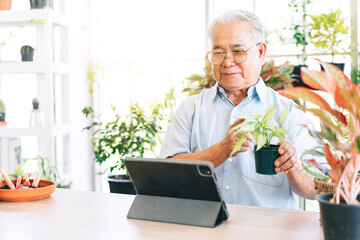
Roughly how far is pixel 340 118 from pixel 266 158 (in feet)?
1.60

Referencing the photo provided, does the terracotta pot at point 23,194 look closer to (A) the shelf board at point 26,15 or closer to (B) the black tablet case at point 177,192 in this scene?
(B) the black tablet case at point 177,192

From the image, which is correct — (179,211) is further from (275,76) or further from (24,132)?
(24,132)

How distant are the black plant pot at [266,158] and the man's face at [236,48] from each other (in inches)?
29.1

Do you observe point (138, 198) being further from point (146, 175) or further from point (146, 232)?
point (146, 232)

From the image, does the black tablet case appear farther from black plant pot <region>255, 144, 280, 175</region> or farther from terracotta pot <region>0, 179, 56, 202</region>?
terracotta pot <region>0, 179, 56, 202</region>

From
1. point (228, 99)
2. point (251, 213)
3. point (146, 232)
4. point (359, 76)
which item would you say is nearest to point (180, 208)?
point (146, 232)

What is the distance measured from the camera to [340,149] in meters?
1.34

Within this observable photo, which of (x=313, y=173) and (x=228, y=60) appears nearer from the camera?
(x=313, y=173)

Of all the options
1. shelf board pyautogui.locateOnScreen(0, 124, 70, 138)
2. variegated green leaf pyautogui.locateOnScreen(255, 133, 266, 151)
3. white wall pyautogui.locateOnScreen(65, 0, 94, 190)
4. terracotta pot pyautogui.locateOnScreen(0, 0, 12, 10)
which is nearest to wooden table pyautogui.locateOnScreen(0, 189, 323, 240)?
variegated green leaf pyautogui.locateOnScreen(255, 133, 266, 151)

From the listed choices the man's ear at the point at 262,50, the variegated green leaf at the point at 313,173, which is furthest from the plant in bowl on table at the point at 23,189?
the man's ear at the point at 262,50

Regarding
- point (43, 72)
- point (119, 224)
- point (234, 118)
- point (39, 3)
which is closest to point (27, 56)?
point (43, 72)

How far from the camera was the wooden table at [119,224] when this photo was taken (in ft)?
5.07

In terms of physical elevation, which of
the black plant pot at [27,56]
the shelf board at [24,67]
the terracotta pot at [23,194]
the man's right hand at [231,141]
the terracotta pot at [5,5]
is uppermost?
the terracotta pot at [5,5]

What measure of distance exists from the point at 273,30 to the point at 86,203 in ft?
9.59
